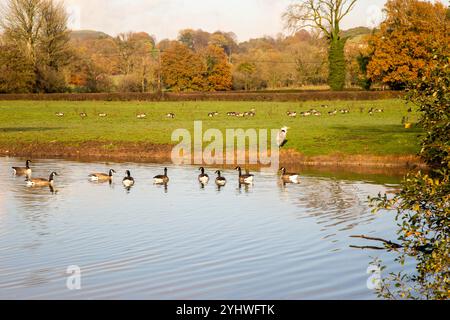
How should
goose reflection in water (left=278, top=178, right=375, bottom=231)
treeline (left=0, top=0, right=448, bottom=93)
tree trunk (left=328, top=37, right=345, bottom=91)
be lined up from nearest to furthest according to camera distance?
1. goose reflection in water (left=278, top=178, right=375, bottom=231)
2. treeline (left=0, top=0, right=448, bottom=93)
3. tree trunk (left=328, top=37, right=345, bottom=91)

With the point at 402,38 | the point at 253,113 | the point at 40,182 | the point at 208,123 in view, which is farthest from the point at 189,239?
the point at 402,38

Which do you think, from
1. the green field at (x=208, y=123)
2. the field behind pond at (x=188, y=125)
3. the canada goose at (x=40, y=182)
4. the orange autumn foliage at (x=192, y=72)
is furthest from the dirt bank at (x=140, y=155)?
the orange autumn foliage at (x=192, y=72)

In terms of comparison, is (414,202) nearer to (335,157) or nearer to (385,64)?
(335,157)

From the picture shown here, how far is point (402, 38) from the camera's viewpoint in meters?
93.2

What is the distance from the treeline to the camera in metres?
94.8

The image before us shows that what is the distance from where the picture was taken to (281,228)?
26.2 metres

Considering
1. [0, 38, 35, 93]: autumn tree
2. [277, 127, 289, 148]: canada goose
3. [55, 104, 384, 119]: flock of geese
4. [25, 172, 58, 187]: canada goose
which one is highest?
[0, 38, 35, 93]: autumn tree

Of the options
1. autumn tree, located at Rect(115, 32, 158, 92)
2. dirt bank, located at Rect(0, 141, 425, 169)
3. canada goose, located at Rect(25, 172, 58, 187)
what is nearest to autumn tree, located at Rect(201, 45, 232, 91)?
autumn tree, located at Rect(115, 32, 158, 92)

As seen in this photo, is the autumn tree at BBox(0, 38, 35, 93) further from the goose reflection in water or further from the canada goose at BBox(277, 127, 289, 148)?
the goose reflection in water

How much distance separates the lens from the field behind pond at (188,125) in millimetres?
51000

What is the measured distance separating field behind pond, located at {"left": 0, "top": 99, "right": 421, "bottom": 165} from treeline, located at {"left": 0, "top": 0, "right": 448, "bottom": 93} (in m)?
13.0

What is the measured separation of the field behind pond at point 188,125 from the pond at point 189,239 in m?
12.3

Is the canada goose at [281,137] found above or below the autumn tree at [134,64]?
below

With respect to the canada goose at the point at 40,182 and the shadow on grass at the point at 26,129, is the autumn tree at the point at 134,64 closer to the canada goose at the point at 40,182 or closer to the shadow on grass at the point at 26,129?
the shadow on grass at the point at 26,129
